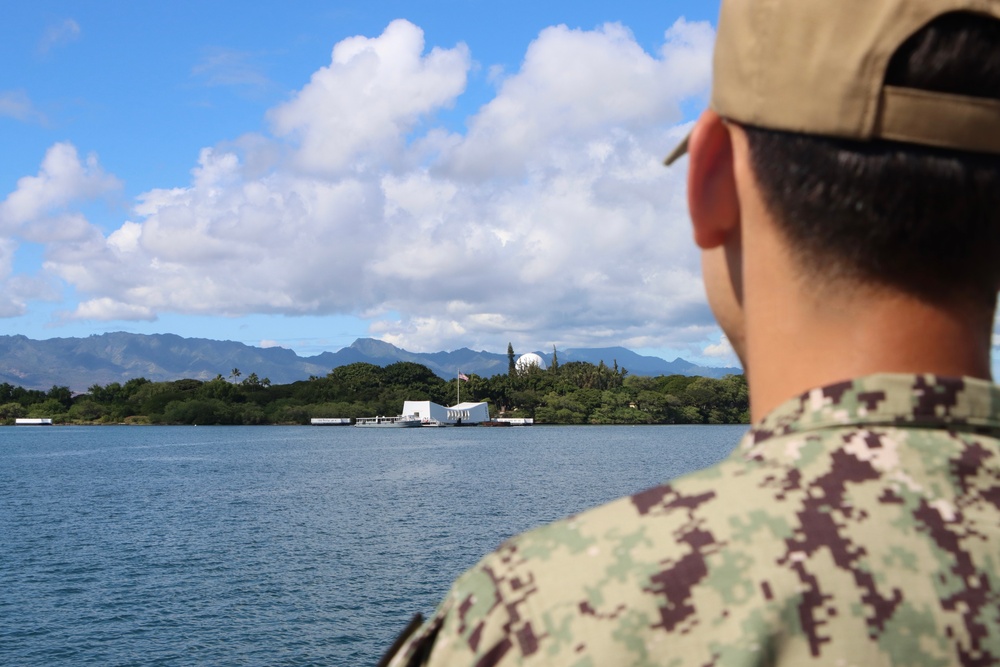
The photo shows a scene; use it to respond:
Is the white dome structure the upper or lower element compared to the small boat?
upper

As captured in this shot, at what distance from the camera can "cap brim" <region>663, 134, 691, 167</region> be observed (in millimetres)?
1103

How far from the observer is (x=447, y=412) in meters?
122

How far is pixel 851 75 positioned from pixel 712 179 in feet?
0.65

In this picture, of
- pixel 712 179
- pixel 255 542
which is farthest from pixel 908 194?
pixel 255 542

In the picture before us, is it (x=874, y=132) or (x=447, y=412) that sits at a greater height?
(x=447, y=412)

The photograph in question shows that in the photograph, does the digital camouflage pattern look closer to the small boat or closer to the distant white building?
the distant white building

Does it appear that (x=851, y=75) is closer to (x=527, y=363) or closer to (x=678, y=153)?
(x=678, y=153)

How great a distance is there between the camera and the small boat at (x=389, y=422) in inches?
4781

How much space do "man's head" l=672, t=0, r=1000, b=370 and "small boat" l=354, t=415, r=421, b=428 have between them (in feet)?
396

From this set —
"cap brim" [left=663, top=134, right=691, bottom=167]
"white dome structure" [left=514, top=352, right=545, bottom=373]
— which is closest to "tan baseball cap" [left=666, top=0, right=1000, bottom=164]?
"cap brim" [left=663, top=134, right=691, bottom=167]

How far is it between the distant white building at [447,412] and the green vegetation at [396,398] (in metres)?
5.16

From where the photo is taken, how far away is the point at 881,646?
0.79 meters

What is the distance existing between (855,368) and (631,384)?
428 ft

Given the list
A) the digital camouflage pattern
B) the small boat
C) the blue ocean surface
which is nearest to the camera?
the digital camouflage pattern
